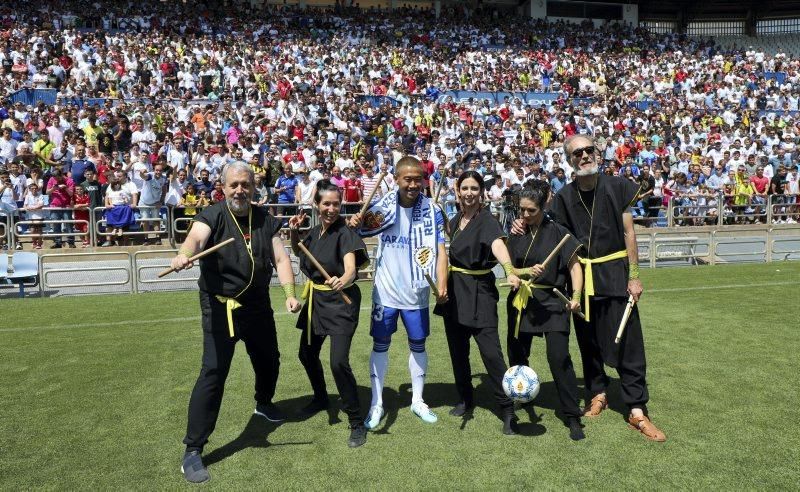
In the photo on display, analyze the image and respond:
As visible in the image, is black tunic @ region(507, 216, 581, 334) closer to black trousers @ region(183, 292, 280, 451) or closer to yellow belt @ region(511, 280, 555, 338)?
yellow belt @ region(511, 280, 555, 338)

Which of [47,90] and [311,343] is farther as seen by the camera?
[47,90]

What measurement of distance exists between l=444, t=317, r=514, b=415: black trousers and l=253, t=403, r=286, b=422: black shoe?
5.05 ft

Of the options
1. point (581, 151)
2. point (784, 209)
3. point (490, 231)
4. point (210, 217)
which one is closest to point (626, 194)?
point (581, 151)

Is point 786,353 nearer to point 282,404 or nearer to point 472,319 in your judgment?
point 472,319

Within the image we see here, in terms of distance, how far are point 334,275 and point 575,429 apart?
2202 mm

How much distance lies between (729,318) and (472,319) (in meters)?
5.67

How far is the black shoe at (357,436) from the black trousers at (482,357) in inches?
39.3

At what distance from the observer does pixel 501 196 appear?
1745cm

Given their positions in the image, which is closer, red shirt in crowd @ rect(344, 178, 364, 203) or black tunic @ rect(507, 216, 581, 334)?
black tunic @ rect(507, 216, 581, 334)

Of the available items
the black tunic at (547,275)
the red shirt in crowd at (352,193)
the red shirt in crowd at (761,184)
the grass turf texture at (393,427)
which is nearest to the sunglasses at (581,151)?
the black tunic at (547,275)

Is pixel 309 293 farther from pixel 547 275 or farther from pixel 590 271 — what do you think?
pixel 590 271

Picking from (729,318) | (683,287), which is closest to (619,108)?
(683,287)

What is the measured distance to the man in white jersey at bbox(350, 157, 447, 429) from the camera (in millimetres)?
5512

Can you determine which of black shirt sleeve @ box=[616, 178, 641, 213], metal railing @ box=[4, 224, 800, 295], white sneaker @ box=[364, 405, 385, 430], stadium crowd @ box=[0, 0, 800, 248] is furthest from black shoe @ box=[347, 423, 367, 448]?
metal railing @ box=[4, 224, 800, 295]
